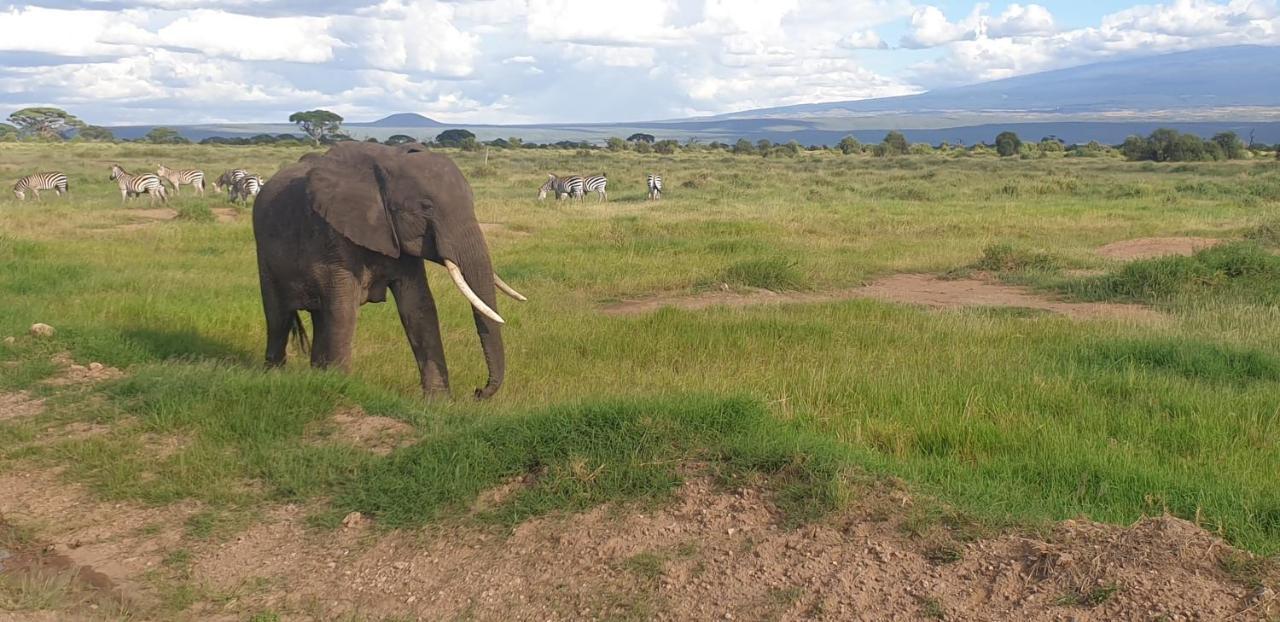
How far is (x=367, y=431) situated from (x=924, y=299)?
27.5ft

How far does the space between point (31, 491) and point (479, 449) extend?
95.0 inches

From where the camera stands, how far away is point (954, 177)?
37500 millimetres

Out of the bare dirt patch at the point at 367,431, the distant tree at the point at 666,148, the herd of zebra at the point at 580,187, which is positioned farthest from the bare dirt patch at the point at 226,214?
the distant tree at the point at 666,148

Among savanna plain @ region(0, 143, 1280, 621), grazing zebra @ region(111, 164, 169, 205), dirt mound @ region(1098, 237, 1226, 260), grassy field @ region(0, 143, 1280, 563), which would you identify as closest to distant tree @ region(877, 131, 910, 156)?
grazing zebra @ region(111, 164, 169, 205)

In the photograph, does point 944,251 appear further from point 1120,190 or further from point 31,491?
point 1120,190

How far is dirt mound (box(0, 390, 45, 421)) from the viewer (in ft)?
21.6

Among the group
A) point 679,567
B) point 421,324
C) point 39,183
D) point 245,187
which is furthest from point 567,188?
point 679,567

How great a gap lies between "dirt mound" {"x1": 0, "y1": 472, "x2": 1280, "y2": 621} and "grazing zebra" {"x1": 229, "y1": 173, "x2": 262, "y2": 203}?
21.3 metres

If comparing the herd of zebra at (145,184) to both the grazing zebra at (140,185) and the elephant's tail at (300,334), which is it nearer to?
the grazing zebra at (140,185)

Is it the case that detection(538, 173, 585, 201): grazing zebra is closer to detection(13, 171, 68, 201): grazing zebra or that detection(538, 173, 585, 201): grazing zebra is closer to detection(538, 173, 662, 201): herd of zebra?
detection(538, 173, 662, 201): herd of zebra

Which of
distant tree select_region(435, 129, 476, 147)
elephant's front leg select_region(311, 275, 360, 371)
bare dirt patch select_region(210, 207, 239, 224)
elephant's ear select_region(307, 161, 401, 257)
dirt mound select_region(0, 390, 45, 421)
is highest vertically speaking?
distant tree select_region(435, 129, 476, 147)

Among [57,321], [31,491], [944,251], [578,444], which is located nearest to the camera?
[578,444]

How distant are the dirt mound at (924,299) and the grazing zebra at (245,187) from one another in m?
15.7

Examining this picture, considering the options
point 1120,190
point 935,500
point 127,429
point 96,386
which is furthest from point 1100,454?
point 1120,190
